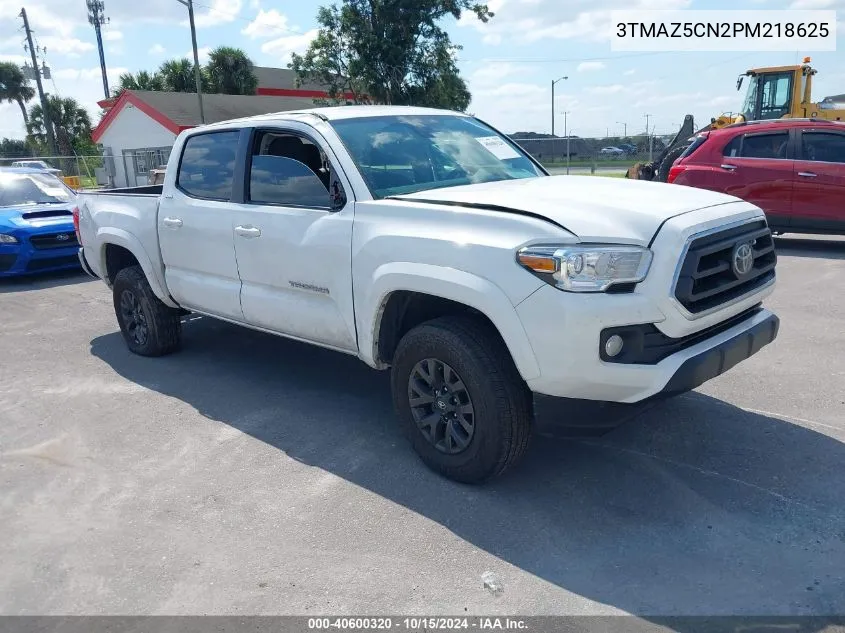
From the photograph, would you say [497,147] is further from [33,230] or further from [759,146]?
[33,230]

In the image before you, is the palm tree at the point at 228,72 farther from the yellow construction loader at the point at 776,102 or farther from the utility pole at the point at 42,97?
the yellow construction loader at the point at 776,102

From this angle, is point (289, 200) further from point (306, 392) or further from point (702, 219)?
point (702, 219)

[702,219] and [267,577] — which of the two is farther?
[702,219]

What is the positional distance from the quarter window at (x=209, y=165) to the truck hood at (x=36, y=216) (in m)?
5.89

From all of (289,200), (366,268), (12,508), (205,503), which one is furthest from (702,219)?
(12,508)

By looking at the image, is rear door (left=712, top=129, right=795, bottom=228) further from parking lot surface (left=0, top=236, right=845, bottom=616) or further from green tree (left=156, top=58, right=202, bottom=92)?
green tree (left=156, top=58, right=202, bottom=92)

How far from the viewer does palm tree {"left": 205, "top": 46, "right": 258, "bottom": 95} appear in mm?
43900

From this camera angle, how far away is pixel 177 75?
44.2 meters

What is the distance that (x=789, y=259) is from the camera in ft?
30.5

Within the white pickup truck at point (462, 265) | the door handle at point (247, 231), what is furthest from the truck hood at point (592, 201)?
the door handle at point (247, 231)

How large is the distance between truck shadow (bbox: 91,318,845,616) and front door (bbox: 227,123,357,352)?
67 centimetres

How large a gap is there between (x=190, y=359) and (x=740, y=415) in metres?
4.38

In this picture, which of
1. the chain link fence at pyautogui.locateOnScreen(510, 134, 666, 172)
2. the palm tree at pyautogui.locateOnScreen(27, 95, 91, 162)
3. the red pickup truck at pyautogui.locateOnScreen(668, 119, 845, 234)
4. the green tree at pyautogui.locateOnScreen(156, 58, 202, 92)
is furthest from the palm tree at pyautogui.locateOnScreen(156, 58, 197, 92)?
the red pickup truck at pyautogui.locateOnScreen(668, 119, 845, 234)

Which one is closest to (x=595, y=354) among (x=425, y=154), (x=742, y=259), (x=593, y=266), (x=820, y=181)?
(x=593, y=266)
